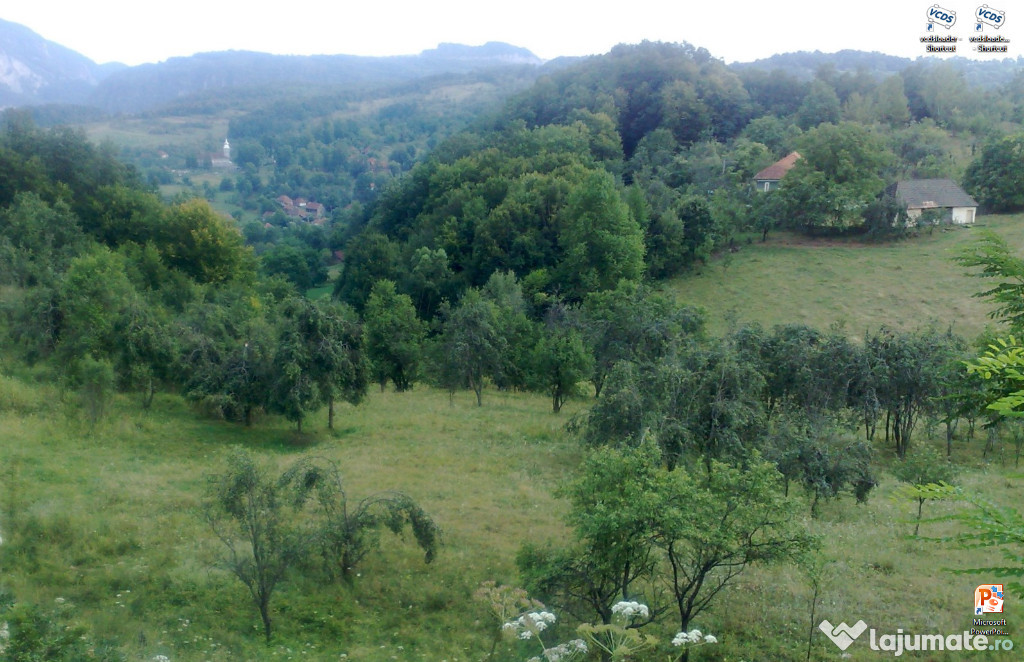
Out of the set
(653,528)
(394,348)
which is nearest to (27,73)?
(394,348)

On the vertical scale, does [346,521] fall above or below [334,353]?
below

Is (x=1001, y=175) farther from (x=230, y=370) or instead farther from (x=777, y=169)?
(x=230, y=370)

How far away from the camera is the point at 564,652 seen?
7246 millimetres

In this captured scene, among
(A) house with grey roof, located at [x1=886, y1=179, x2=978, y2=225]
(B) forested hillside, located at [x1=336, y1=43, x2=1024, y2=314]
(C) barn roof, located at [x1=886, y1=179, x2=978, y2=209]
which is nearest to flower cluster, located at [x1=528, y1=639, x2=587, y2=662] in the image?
(B) forested hillside, located at [x1=336, y1=43, x2=1024, y2=314]

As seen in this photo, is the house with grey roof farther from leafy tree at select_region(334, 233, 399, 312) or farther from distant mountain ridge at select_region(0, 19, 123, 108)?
distant mountain ridge at select_region(0, 19, 123, 108)

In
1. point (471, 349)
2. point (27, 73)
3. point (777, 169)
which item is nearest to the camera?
point (471, 349)

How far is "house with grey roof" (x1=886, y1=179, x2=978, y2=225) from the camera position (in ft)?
150

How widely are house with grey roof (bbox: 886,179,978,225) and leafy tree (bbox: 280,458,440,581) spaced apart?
43934 millimetres

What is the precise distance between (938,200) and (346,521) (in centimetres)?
4726

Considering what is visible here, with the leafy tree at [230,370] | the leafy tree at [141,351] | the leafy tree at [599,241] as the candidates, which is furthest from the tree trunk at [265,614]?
the leafy tree at [599,241]

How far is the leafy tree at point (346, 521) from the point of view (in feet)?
39.4

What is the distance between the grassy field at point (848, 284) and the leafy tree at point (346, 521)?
80.5 feet

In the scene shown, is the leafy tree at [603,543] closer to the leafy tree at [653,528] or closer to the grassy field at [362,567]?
the leafy tree at [653,528]

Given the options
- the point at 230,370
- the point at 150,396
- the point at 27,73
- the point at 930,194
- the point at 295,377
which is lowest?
the point at 150,396
